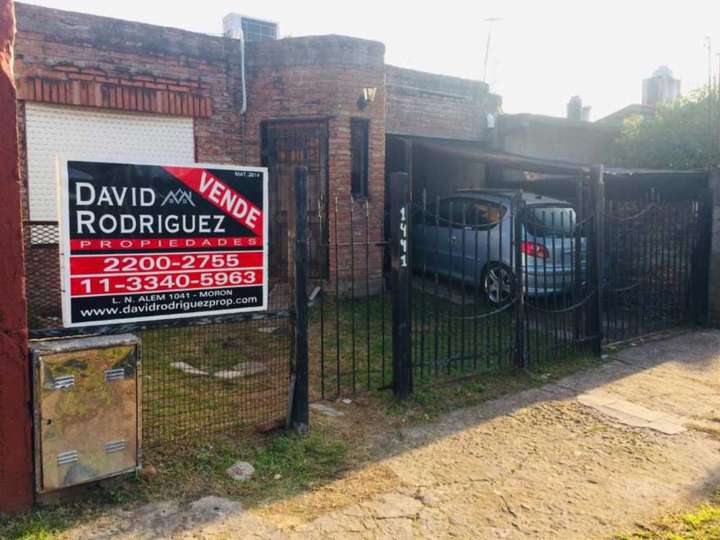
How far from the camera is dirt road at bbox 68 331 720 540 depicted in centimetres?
337

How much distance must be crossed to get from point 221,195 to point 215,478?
70.0 inches

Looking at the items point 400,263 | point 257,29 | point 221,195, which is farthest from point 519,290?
point 257,29

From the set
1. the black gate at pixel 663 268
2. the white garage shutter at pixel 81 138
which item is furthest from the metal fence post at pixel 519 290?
the white garage shutter at pixel 81 138

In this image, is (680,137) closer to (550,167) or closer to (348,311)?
(550,167)

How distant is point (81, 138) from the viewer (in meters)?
8.43

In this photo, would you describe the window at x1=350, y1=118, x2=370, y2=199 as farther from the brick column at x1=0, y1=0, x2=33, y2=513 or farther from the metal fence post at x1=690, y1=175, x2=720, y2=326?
the brick column at x1=0, y1=0, x2=33, y2=513

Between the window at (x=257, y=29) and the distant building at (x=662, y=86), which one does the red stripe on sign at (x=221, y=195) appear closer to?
the window at (x=257, y=29)

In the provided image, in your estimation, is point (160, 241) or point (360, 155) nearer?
point (160, 241)

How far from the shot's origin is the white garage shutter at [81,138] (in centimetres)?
818

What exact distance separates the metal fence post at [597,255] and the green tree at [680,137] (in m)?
5.83

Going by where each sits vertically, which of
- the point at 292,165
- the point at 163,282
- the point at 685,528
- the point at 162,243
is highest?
the point at 292,165

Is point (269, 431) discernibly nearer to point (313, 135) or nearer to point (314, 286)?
point (314, 286)

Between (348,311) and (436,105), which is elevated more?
(436,105)

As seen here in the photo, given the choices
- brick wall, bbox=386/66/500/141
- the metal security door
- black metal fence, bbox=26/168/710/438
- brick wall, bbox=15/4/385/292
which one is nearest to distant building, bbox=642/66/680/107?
brick wall, bbox=386/66/500/141
